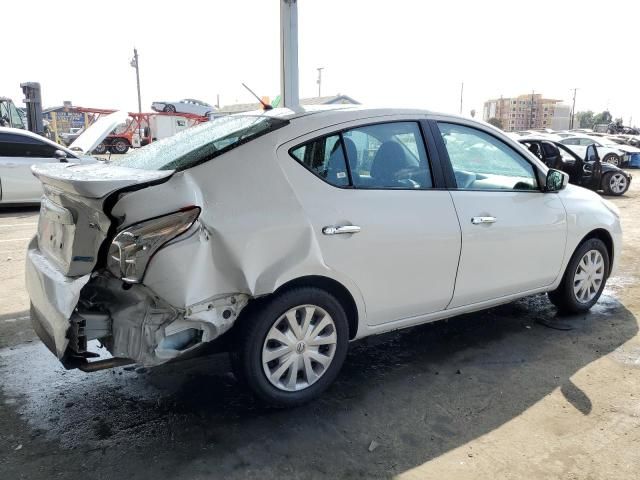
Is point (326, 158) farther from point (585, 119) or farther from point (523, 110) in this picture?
point (585, 119)

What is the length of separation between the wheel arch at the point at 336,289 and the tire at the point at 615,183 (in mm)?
12114

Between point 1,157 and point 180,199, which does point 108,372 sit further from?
point 1,157

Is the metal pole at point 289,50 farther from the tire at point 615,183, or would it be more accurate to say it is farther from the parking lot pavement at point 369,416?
the tire at point 615,183

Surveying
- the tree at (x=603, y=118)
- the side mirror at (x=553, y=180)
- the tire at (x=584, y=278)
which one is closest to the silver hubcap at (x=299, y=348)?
the side mirror at (x=553, y=180)

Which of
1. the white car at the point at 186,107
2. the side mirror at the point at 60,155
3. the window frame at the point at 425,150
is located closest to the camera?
the window frame at the point at 425,150

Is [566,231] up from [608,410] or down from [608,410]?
up

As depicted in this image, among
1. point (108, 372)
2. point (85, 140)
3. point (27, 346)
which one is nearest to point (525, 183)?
point (108, 372)

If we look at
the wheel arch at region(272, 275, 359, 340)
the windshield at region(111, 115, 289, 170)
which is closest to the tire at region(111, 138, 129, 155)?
the windshield at region(111, 115, 289, 170)

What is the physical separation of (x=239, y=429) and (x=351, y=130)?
1.83 m

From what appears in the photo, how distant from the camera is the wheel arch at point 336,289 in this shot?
9.47 ft

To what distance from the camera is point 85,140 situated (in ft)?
37.9

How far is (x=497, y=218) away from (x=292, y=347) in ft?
5.64

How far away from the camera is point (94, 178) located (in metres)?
2.65

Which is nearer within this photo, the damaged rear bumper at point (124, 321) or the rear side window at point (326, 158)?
the damaged rear bumper at point (124, 321)
